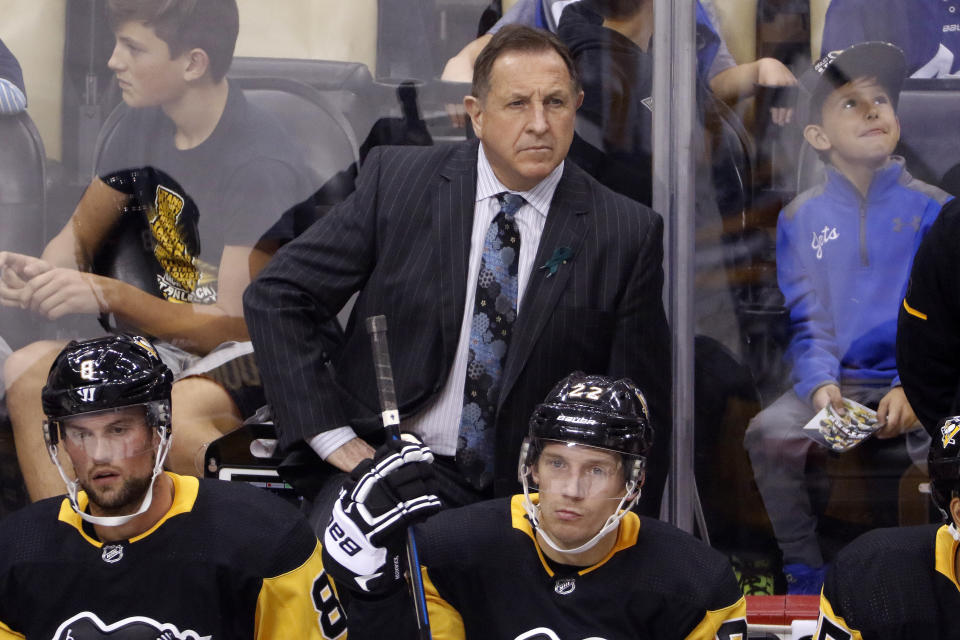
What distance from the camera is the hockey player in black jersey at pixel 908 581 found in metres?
2.09

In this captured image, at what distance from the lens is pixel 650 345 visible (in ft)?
8.87

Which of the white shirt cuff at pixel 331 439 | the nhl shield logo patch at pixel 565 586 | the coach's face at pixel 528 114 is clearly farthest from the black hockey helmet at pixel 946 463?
the white shirt cuff at pixel 331 439

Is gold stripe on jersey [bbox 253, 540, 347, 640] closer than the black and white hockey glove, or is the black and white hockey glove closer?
the black and white hockey glove

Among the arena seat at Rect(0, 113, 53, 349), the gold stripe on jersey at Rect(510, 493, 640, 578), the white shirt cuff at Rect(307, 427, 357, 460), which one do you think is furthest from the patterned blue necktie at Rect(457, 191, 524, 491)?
the arena seat at Rect(0, 113, 53, 349)

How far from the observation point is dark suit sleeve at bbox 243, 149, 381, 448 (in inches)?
104

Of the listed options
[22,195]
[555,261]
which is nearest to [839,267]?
[555,261]

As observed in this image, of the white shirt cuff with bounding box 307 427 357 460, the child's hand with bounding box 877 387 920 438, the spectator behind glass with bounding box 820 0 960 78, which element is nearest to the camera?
the white shirt cuff with bounding box 307 427 357 460

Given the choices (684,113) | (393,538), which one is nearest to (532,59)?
(684,113)

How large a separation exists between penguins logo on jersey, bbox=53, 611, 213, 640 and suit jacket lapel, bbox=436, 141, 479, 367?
0.82m

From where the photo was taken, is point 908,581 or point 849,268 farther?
point 849,268

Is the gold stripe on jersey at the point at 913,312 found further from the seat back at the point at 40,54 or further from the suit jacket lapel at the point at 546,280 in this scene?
the seat back at the point at 40,54

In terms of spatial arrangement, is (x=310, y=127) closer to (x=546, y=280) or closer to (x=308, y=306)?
(x=308, y=306)

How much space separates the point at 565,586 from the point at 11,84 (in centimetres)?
188

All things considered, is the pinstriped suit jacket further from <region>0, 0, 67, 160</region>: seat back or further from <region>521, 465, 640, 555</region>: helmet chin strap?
<region>0, 0, 67, 160</region>: seat back
